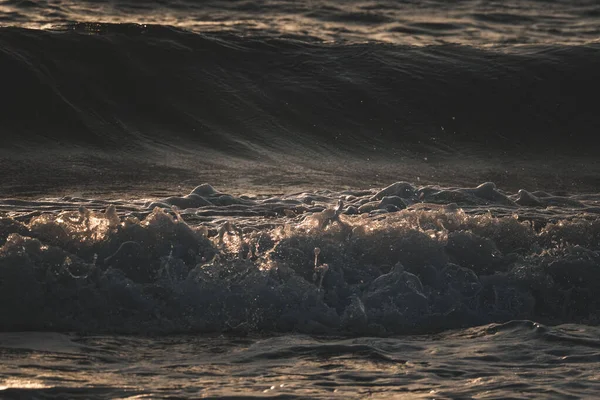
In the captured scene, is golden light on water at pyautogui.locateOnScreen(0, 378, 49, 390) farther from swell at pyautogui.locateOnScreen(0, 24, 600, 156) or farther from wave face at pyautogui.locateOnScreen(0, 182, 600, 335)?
swell at pyautogui.locateOnScreen(0, 24, 600, 156)

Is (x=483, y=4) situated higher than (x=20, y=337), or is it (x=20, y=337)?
(x=483, y=4)

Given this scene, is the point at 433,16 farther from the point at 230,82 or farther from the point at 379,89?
the point at 230,82

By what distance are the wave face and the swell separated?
380 cm

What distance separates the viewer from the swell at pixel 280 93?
9370 millimetres

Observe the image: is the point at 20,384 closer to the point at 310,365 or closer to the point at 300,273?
the point at 310,365

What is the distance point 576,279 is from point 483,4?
34.0ft

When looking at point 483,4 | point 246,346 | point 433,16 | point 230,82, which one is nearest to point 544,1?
point 483,4

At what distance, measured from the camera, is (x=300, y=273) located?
4941 millimetres

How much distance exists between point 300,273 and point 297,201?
5.84 ft

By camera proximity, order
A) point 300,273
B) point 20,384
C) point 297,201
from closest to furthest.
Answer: point 20,384 < point 300,273 < point 297,201

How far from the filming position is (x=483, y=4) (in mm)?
14828

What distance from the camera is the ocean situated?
4074 mm

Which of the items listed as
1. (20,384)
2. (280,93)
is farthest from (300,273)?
(280,93)

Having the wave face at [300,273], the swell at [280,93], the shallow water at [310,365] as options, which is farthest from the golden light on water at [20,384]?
the swell at [280,93]
